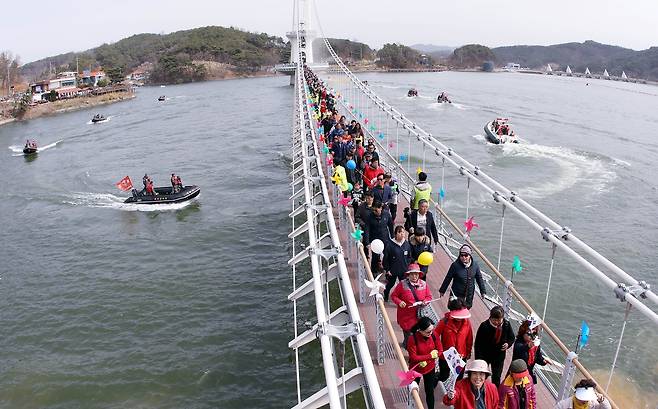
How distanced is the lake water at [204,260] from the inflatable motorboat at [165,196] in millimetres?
545

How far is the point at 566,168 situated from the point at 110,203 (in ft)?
100

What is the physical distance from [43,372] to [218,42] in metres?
158

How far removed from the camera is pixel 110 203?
1135 inches

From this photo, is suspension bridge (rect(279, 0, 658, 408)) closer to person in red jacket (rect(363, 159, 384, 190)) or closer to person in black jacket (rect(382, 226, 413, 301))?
person in black jacket (rect(382, 226, 413, 301))

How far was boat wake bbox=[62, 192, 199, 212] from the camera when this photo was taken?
27094 millimetres

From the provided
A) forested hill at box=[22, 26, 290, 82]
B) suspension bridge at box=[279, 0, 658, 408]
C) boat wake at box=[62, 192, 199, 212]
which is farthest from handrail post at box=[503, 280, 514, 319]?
forested hill at box=[22, 26, 290, 82]

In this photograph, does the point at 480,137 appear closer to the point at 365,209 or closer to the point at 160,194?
the point at 160,194

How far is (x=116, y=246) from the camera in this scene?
73.7 ft

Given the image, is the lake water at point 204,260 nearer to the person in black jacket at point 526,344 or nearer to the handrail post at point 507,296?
the handrail post at point 507,296

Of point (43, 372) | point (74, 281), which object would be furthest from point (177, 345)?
point (74, 281)

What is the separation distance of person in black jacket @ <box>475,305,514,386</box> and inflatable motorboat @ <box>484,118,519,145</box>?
36.7 metres

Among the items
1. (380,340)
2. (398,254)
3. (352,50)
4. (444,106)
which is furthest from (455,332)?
(352,50)

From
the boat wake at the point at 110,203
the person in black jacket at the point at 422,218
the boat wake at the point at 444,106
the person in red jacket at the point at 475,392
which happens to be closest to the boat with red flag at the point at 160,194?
the boat wake at the point at 110,203

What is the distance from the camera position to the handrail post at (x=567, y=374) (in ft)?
19.0
